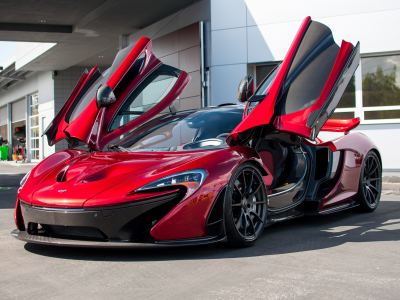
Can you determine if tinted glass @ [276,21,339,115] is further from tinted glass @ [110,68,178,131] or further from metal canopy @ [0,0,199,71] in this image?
metal canopy @ [0,0,199,71]

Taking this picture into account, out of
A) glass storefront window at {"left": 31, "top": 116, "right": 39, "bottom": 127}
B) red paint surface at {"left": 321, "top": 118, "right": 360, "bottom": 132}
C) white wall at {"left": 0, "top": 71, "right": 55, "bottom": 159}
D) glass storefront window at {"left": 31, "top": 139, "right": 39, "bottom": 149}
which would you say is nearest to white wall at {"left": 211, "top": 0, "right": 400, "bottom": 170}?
red paint surface at {"left": 321, "top": 118, "right": 360, "bottom": 132}

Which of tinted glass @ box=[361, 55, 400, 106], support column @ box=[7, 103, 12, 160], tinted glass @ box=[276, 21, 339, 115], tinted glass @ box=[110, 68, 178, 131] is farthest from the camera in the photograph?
support column @ box=[7, 103, 12, 160]

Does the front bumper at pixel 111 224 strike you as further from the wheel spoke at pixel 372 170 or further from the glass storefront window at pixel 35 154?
the glass storefront window at pixel 35 154

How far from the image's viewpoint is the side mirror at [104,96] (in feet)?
14.4

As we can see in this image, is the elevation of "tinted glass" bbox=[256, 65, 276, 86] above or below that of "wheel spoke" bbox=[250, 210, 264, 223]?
above

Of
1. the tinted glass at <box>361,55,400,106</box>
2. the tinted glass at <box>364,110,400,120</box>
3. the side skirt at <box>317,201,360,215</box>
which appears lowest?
the side skirt at <box>317,201,360,215</box>

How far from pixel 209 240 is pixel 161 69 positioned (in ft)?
8.48

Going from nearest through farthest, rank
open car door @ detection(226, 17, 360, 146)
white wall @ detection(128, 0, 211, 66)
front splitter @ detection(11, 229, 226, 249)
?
1. front splitter @ detection(11, 229, 226, 249)
2. open car door @ detection(226, 17, 360, 146)
3. white wall @ detection(128, 0, 211, 66)

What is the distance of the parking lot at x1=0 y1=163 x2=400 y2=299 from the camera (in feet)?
7.97

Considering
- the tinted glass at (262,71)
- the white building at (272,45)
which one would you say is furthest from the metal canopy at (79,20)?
the tinted glass at (262,71)

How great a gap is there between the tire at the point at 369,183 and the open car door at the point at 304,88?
4.63ft

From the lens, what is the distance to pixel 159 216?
10.0 feet

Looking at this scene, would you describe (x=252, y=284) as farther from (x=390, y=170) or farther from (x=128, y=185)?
(x=390, y=170)

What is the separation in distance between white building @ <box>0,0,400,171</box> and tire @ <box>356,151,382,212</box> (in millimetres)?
6213
